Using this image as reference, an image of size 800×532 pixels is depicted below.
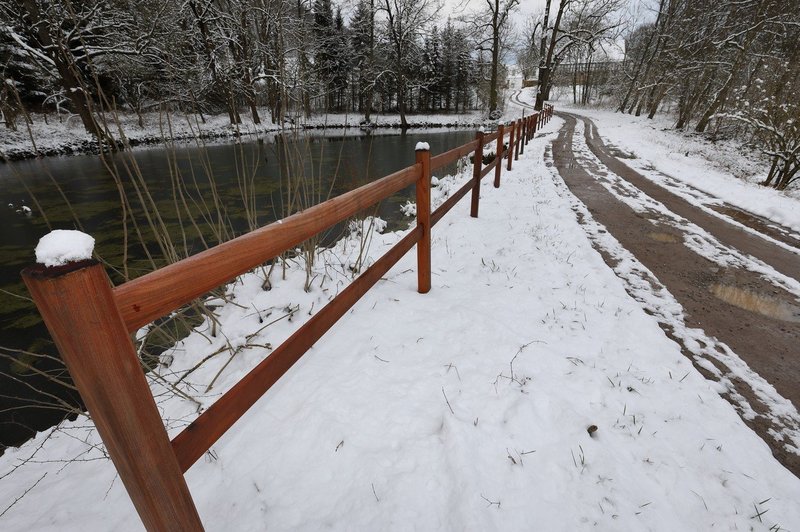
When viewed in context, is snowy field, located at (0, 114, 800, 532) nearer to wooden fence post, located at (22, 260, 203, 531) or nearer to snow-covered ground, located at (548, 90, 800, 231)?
wooden fence post, located at (22, 260, 203, 531)

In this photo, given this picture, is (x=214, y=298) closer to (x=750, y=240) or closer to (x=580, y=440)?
(x=580, y=440)

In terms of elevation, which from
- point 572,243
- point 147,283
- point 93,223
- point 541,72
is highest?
point 541,72

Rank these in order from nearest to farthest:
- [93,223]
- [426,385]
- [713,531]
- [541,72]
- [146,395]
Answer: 1. [146,395]
2. [713,531]
3. [426,385]
4. [93,223]
5. [541,72]

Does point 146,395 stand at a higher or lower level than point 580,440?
higher

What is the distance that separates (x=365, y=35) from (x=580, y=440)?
40.7m

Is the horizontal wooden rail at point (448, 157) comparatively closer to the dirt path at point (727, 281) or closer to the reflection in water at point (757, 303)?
the dirt path at point (727, 281)

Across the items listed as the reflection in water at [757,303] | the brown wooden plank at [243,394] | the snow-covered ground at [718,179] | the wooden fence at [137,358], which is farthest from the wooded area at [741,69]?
the wooden fence at [137,358]

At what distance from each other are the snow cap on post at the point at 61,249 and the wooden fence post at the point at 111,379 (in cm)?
1

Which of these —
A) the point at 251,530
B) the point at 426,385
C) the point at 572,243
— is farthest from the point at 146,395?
the point at 572,243

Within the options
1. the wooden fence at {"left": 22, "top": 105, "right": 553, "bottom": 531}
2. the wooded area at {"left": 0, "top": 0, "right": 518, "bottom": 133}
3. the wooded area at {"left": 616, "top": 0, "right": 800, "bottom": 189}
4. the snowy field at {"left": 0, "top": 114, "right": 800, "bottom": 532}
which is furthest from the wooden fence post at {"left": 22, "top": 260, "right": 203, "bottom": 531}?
the wooded area at {"left": 616, "top": 0, "right": 800, "bottom": 189}

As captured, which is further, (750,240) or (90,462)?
(750,240)

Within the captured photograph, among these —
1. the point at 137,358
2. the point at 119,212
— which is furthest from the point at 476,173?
the point at 119,212

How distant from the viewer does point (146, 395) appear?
95 centimetres

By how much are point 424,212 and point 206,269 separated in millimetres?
2374
